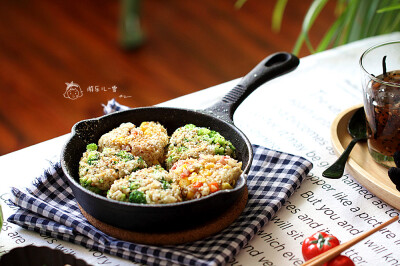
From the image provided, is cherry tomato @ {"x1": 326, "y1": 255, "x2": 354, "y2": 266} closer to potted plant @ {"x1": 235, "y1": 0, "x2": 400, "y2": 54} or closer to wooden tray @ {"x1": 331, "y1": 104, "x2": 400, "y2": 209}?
wooden tray @ {"x1": 331, "y1": 104, "x2": 400, "y2": 209}

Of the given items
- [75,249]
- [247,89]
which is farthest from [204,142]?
[75,249]

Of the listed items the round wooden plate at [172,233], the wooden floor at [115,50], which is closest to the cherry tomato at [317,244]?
the round wooden plate at [172,233]

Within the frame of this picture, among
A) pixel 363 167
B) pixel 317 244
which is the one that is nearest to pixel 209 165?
pixel 317 244

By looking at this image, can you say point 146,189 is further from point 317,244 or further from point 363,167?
point 363,167

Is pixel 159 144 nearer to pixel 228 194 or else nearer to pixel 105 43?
pixel 228 194

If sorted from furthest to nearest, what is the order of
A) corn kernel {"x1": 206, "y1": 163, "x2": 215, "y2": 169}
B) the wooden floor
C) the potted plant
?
Result: the wooden floor < the potted plant < corn kernel {"x1": 206, "y1": 163, "x2": 215, "y2": 169}

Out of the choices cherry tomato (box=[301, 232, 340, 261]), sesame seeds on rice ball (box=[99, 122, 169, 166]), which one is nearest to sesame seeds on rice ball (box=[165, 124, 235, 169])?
sesame seeds on rice ball (box=[99, 122, 169, 166])
